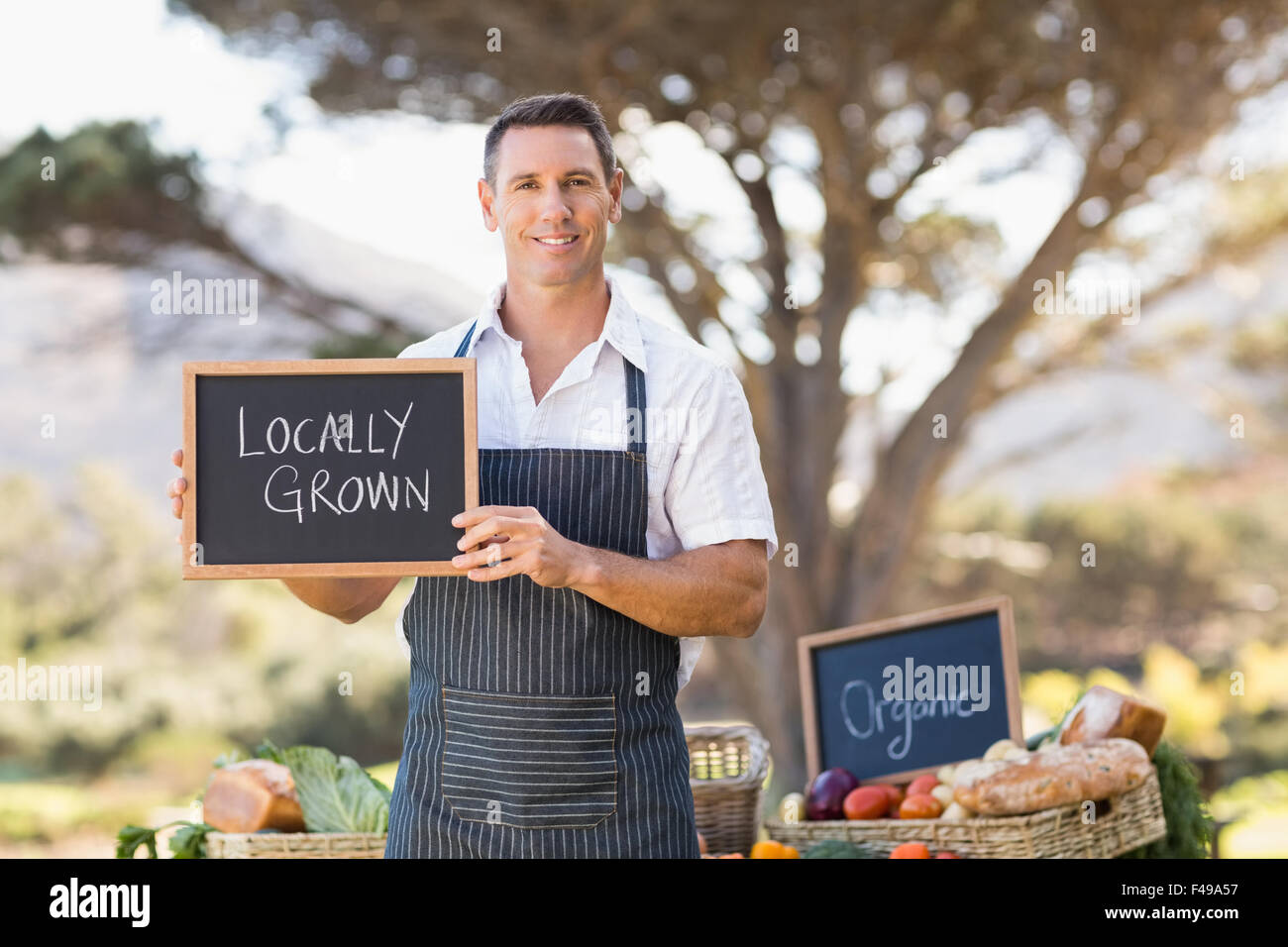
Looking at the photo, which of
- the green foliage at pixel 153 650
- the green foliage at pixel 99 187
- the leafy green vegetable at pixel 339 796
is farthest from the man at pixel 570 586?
the green foliage at pixel 153 650

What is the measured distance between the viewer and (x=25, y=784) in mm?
11312

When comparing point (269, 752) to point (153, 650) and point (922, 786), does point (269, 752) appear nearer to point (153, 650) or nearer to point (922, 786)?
point (922, 786)

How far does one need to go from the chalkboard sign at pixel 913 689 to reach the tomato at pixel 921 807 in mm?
177

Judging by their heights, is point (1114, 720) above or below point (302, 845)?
above

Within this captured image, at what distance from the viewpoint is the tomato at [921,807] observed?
2.63 m

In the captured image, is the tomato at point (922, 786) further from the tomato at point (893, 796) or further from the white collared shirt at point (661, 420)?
the white collared shirt at point (661, 420)

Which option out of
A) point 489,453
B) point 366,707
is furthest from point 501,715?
point 366,707

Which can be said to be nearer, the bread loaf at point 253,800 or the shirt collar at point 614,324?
the shirt collar at point 614,324

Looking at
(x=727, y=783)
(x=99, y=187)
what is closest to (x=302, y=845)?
(x=727, y=783)

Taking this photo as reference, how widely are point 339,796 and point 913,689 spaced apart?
1.24 m

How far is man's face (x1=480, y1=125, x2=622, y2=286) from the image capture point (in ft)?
5.57

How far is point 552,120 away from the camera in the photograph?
1717 millimetres

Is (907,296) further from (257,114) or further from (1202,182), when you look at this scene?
(257,114)
